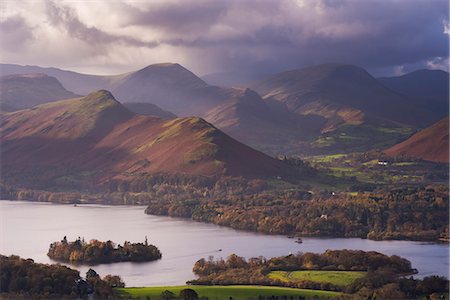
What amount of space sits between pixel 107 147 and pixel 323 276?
95690 millimetres

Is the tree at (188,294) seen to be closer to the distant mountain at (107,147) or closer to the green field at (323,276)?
the green field at (323,276)

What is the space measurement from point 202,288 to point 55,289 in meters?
8.21

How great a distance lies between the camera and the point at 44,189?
124m

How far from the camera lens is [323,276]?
51.7 metres

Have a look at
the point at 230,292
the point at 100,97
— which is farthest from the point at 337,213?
the point at 100,97

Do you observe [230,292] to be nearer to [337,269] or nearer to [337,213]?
[337,269]

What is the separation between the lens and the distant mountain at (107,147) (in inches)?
4828

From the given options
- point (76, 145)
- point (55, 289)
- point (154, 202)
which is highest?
point (76, 145)

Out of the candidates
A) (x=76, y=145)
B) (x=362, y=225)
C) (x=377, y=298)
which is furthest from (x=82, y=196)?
(x=377, y=298)

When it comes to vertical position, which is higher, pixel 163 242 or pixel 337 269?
pixel 163 242

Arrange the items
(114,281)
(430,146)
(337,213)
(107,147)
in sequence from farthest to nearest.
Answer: (430,146) < (107,147) < (337,213) < (114,281)

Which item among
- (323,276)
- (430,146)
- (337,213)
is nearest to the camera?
(323,276)

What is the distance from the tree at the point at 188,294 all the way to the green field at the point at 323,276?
9022 mm

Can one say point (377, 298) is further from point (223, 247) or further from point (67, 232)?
point (67, 232)
